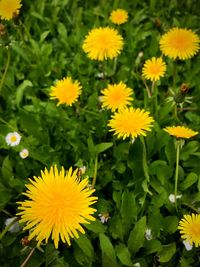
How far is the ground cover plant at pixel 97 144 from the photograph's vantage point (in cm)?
129

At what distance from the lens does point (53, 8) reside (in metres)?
2.41

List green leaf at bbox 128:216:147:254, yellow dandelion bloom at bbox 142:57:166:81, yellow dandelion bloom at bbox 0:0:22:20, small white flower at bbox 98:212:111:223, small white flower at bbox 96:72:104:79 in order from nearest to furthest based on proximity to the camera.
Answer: green leaf at bbox 128:216:147:254
small white flower at bbox 98:212:111:223
yellow dandelion bloom at bbox 142:57:166:81
yellow dandelion bloom at bbox 0:0:22:20
small white flower at bbox 96:72:104:79

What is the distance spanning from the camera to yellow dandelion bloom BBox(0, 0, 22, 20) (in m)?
1.87

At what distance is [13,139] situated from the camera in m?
1.67

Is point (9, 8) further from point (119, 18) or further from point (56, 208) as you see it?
point (56, 208)

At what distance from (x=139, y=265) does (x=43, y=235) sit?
1.63 feet

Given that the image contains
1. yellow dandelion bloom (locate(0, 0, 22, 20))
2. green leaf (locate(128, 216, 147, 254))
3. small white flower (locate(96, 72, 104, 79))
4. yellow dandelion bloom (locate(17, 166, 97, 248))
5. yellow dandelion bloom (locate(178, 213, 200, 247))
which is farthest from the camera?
small white flower (locate(96, 72, 104, 79))

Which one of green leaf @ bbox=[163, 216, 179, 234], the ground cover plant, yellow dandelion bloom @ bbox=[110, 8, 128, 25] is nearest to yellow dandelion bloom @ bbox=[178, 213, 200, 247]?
the ground cover plant

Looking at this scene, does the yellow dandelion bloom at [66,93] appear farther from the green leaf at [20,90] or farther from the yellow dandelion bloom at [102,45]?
the green leaf at [20,90]

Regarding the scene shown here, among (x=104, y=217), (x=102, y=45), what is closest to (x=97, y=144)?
(x=104, y=217)

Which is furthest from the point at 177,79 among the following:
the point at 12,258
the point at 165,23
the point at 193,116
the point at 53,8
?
the point at 12,258

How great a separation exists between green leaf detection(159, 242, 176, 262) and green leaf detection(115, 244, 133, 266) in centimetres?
15

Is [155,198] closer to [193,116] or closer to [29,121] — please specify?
[193,116]

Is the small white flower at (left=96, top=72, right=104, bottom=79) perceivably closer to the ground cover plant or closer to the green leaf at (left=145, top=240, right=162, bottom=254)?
the ground cover plant
